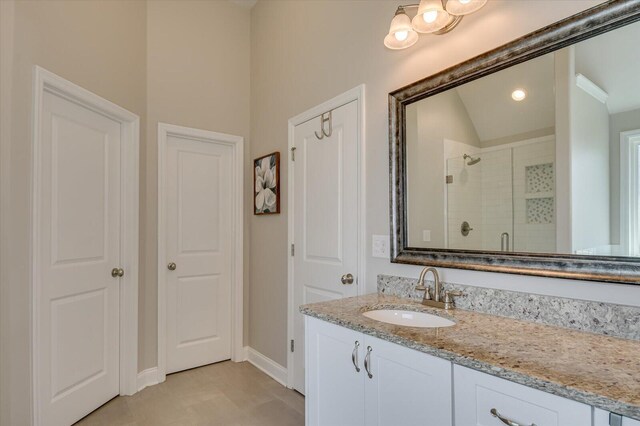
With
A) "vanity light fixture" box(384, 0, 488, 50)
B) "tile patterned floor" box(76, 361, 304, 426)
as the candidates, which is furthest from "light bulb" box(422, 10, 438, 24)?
"tile patterned floor" box(76, 361, 304, 426)

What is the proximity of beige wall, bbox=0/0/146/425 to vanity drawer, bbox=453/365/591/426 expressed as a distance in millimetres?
2130

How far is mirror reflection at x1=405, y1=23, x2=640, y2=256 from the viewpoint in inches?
44.8

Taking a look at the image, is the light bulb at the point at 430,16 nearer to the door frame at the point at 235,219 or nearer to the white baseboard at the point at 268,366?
the door frame at the point at 235,219

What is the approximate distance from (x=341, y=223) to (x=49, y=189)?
5.85 ft

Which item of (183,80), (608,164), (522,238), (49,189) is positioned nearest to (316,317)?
(522,238)

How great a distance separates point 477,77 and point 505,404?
130cm

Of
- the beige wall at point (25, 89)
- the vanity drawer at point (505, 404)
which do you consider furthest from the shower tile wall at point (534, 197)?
the beige wall at point (25, 89)

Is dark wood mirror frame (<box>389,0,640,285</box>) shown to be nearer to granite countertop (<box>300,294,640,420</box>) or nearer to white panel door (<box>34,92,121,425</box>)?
granite countertop (<box>300,294,640,420</box>)

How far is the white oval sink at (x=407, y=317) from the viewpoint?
59.7 inches

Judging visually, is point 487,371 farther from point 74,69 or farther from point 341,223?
point 74,69

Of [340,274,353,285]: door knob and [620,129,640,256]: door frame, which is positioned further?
[340,274,353,285]: door knob

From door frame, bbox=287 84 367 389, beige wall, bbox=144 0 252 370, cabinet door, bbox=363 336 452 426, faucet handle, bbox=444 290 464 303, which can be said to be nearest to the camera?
cabinet door, bbox=363 336 452 426

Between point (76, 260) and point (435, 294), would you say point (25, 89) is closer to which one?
point (76, 260)

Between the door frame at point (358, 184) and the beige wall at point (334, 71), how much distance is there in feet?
0.13
